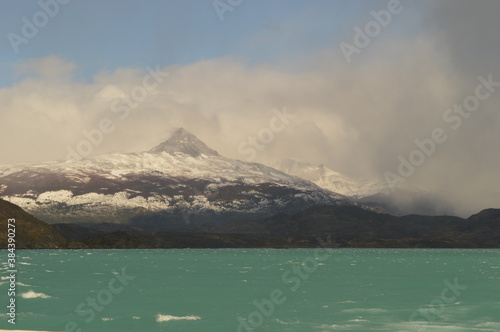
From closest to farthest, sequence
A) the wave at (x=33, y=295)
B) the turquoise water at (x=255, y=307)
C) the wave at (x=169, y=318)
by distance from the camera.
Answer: the turquoise water at (x=255, y=307) < the wave at (x=169, y=318) < the wave at (x=33, y=295)

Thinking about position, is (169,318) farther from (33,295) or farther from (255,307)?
(33,295)

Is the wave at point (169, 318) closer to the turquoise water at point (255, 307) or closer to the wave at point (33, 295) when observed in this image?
the turquoise water at point (255, 307)

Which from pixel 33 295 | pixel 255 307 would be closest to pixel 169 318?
pixel 255 307

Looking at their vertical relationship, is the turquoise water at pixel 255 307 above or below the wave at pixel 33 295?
below

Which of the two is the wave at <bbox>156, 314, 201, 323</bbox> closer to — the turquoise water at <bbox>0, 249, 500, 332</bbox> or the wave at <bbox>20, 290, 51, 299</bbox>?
the turquoise water at <bbox>0, 249, 500, 332</bbox>

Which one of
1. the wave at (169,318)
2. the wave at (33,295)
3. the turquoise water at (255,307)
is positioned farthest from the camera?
the wave at (33,295)

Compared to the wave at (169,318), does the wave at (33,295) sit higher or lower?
higher

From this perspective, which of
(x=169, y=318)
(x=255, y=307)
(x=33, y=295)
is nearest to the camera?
(x=169, y=318)

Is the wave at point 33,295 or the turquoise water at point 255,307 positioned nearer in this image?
the turquoise water at point 255,307

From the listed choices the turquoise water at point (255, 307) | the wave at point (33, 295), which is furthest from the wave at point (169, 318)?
the wave at point (33, 295)

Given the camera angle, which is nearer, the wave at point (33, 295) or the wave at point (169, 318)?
the wave at point (169, 318)

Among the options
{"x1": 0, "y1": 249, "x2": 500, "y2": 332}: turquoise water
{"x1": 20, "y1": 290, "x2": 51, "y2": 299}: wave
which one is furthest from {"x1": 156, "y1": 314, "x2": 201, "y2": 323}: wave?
{"x1": 20, "y1": 290, "x2": 51, "y2": 299}: wave

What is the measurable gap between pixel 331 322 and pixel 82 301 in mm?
34879

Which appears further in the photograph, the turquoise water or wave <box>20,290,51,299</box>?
wave <box>20,290,51,299</box>
